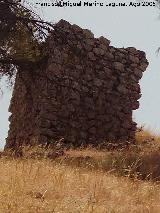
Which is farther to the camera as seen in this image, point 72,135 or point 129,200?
point 72,135

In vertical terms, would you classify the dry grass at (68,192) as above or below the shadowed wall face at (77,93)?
below

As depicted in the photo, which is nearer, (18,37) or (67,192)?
(67,192)

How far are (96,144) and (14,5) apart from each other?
4.94m

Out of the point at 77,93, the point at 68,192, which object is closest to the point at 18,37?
the point at 77,93

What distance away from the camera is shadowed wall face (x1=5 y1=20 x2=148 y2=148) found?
13.8 m

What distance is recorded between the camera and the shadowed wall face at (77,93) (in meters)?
13.8

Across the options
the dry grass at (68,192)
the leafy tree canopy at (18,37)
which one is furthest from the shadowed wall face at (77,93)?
the dry grass at (68,192)

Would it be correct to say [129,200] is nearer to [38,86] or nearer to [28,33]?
[28,33]

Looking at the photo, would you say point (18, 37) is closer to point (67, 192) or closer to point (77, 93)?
point (77, 93)

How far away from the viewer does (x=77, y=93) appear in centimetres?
1421

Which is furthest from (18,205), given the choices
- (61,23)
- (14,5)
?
(61,23)

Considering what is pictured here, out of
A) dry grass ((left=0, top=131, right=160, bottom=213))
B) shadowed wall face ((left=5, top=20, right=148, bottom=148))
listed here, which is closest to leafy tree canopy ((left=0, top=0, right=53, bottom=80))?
shadowed wall face ((left=5, top=20, right=148, bottom=148))

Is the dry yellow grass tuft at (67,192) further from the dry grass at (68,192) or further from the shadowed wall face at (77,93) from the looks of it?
the shadowed wall face at (77,93)

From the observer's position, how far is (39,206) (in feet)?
17.5
